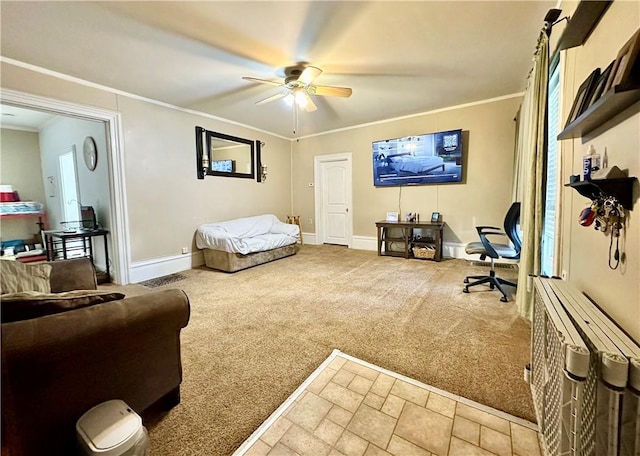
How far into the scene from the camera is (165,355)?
1.39 m

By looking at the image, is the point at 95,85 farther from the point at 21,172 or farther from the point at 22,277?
the point at 21,172

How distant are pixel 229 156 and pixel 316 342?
411 cm

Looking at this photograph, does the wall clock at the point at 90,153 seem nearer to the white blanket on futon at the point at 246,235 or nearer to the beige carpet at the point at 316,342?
the white blanket on futon at the point at 246,235

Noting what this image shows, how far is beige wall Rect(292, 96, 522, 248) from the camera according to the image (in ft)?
13.9

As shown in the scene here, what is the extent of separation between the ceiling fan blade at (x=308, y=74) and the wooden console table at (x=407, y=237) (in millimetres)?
2860

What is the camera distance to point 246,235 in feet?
15.6

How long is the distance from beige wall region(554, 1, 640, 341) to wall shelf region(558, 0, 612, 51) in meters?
0.04

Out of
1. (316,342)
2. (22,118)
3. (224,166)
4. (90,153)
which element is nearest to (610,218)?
(316,342)

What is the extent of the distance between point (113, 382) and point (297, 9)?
2.60 m

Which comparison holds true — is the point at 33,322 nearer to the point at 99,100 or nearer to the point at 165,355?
the point at 165,355

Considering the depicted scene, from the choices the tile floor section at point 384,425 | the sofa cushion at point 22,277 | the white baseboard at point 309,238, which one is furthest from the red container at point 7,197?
the tile floor section at point 384,425

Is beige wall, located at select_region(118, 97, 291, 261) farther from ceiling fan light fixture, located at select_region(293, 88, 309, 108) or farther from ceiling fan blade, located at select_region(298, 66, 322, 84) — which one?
ceiling fan blade, located at select_region(298, 66, 322, 84)

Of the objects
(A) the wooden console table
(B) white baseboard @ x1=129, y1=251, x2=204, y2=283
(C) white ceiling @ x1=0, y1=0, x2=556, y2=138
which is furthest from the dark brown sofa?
(A) the wooden console table

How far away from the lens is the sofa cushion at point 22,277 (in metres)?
1.17
